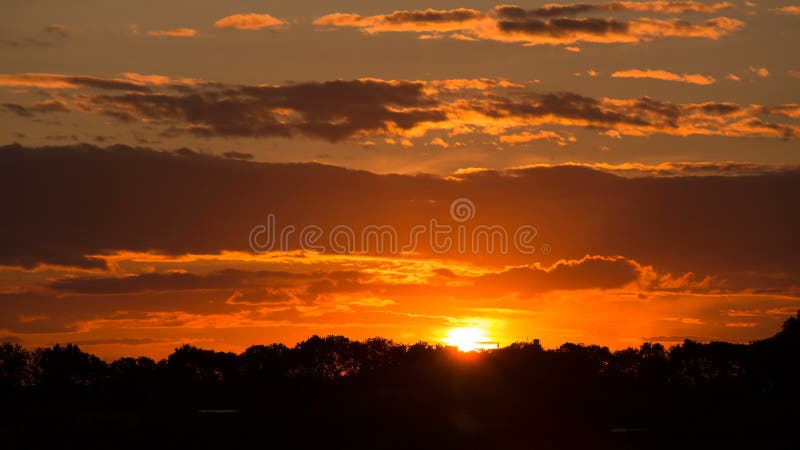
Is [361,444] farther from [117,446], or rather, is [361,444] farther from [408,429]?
[117,446]

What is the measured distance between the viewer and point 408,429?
199625 millimetres

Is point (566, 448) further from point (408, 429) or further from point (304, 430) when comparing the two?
point (304, 430)

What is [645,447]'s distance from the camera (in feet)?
655

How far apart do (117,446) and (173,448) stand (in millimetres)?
8421

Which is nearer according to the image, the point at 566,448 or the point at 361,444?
the point at 361,444

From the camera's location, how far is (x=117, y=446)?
622 ft

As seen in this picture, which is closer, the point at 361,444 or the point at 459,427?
the point at 361,444

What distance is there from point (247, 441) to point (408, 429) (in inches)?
966

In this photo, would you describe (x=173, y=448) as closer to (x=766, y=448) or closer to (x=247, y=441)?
(x=247, y=441)

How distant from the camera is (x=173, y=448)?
18850 cm

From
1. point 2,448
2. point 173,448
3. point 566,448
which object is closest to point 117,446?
point 173,448

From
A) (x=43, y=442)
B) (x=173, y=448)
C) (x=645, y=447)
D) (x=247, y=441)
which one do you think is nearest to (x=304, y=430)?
(x=247, y=441)

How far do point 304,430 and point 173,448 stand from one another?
68.1ft

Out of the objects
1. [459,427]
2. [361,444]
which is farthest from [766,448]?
[361,444]
